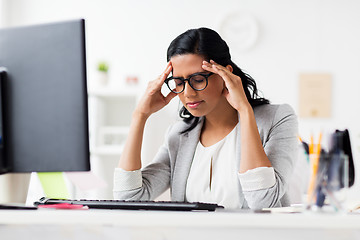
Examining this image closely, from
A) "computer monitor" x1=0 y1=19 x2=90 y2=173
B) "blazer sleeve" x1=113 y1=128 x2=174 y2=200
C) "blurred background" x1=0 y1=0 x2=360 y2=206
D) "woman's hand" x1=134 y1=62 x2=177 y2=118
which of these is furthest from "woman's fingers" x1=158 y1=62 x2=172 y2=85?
"blurred background" x1=0 y1=0 x2=360 y2=206

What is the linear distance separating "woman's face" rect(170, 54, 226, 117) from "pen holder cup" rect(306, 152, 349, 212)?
68 centimetres

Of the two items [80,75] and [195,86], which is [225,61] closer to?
[195,86]

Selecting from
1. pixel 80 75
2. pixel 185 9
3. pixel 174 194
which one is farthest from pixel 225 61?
pixel 185 9

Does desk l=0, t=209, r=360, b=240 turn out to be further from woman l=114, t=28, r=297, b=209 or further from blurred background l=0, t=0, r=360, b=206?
blurred background l=0, t=0, r=360, b=206

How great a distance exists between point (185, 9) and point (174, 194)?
7.71ft

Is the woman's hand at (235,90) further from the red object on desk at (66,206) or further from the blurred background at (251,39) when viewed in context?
the blurred background at (251,39)

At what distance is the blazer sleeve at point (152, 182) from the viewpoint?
137 cm

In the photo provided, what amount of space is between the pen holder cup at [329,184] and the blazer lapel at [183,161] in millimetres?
785

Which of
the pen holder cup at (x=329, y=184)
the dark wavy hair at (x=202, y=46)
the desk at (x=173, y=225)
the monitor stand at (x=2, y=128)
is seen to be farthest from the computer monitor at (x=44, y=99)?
the dark wavy hair at (x=202, y=46)

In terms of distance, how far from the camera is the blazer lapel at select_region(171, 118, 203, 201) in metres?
1.43

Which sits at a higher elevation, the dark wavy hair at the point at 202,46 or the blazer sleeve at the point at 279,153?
the dark wavy hair at the point at 202,46

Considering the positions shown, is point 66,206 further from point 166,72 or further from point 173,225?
point 166,72

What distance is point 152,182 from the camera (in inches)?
57.2

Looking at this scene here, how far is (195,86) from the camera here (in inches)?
51.8
